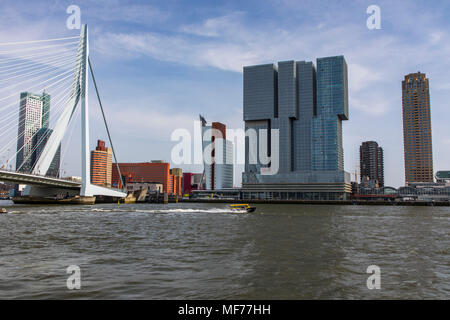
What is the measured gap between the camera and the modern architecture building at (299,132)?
591 feet

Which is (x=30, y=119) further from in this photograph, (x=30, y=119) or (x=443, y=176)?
(x=443, y=176)

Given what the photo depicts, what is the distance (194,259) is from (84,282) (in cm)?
584

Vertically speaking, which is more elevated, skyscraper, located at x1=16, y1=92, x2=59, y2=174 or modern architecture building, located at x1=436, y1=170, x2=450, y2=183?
skyscraper, located at x1=16, y1=92, x2=59, y2=174

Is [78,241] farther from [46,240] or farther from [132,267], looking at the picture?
[132,267]

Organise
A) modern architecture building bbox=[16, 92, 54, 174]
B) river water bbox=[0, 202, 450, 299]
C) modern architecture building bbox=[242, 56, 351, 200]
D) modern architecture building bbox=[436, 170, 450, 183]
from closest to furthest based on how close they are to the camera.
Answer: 1. river water bbox=[0, 202, 450, 299]
2. modern architecture building bbox=[16, 92, 54, 174]
3. modern architecture building bbox=[242, 56, 351, 200]
4. modern architecture building bbox=[436, 170, 450, 183]

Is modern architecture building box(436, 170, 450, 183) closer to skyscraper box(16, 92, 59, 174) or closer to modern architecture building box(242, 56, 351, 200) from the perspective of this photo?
modern architecture building box(242, 56, 351, 200)

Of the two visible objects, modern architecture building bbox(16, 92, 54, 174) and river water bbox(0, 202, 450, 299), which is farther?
modern architecture building bbox(16, 92, 54, 174)

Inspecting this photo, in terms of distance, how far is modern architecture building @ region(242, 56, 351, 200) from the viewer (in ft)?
591

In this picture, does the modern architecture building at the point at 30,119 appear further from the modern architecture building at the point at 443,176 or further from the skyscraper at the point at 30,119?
the modern architecture building at the point at 443,176

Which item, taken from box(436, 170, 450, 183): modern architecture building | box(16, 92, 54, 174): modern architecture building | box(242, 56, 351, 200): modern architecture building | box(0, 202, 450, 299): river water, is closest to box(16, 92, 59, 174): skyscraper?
box(16, 92, 54, 174): modern architecture building

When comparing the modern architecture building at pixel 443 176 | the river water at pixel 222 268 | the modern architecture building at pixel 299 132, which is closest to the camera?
the river water at pixel 222 268

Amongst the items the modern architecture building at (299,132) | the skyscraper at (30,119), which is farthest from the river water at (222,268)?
the modern architecture building at (299,132)

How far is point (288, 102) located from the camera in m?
193
